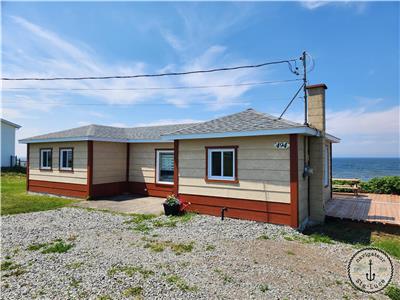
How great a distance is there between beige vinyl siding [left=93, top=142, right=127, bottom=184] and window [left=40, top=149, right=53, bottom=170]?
3153 mm

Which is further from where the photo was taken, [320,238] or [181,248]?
[320,238]

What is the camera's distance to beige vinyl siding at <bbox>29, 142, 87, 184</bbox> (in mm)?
11227

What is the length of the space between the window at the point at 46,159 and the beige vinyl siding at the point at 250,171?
8.29m

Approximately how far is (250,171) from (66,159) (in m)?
9.51

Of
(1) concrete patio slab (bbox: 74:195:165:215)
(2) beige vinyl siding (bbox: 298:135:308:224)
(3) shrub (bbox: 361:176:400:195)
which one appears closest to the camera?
(2) beige vinyl siding (bbox: 298:135:308:224)

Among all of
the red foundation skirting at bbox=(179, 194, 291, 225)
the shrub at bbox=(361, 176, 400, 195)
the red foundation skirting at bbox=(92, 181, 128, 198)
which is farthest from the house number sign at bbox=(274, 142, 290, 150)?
the shrub at bbox=(361, 176, 400, 195)

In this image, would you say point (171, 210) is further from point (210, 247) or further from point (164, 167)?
point (164, 167)

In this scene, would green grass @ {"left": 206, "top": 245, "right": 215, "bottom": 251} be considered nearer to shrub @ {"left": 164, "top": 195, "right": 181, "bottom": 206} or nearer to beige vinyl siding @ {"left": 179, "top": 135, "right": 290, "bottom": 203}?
beige vinyl siding @ {"left": 179, "top": 135, "right": 290, "bottom": 203}

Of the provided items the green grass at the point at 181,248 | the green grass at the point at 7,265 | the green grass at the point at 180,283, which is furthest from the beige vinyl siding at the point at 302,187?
the green grass at the point at 7,265

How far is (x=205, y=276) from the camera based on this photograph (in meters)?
3.92

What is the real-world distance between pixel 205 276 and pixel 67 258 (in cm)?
275

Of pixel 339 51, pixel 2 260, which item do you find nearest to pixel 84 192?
pixel 2 260

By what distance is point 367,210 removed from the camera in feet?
29.3

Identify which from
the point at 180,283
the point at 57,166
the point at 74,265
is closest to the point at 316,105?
the point at 180,283
